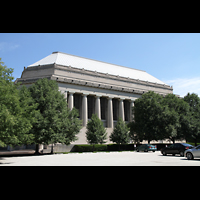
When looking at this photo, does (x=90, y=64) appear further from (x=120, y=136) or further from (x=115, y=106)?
(x=120, y=136)

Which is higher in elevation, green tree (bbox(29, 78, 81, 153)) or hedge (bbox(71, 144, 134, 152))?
green tree (bbox(29, 78, 81, 153))

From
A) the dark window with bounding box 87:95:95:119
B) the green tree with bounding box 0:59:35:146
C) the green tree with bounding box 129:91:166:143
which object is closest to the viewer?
the green tree with bounding box 0:59:35:146

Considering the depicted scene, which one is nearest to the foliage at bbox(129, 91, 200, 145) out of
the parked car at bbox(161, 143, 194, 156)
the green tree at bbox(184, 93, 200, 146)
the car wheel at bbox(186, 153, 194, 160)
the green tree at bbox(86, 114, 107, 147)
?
the green tree at bbox(184, 93, 200, 146)

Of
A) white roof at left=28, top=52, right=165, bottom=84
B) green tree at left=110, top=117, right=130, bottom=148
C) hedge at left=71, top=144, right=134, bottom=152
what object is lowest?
hedge at left=71, top=144, right=134, bottom=152

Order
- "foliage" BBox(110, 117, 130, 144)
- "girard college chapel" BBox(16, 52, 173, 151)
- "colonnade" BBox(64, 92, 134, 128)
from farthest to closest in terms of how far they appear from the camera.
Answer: "girard college chapel" BBox(16, 52, 173, 151) < "colonnade" BBox(64, 92, 134, 128) < "foliage" BBox(110, 117, 130, 144)

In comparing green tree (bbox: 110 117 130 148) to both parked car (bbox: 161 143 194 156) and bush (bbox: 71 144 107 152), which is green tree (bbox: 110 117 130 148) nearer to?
bush (bbox: 71 144 107 152)

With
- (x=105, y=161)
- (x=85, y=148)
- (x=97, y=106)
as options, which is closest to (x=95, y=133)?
(x=85, y=148)

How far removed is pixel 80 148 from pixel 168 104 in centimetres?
2455

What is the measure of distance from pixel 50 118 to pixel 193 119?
3767 centimetres

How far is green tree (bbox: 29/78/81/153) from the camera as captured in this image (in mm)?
35469

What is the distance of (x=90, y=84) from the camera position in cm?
6475

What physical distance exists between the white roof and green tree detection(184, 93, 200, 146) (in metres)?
23.8

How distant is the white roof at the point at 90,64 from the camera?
69812 millimetres

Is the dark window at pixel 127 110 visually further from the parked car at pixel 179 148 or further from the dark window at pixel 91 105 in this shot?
the parked car at pixel 179 148
